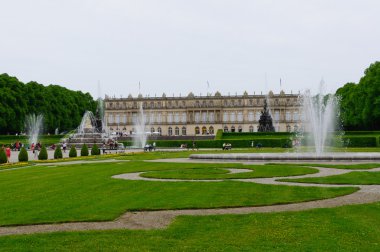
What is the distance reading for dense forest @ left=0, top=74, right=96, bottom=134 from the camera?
7281 cm

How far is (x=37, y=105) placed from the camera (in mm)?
81750

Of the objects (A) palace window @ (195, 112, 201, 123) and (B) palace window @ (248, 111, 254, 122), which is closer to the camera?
(B) palace window @ (248, 111, 254, 122)

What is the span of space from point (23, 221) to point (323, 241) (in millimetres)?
6261

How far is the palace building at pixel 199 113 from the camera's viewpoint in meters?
126

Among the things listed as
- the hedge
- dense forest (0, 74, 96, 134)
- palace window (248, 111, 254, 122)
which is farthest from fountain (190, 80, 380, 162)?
palace window (248, 111, 254, 122)

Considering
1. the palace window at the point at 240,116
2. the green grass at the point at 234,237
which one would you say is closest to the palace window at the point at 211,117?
the palace window at the point at 240,116

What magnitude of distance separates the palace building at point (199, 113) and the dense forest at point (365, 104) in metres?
45.4

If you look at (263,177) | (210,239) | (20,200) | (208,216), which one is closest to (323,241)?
(210,239)

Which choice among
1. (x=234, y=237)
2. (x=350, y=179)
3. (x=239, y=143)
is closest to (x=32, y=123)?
(x=239, y=143)

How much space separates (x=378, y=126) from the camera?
70812mm

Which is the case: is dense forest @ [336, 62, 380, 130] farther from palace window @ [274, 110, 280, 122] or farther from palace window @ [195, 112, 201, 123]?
palace window @ [195, 112, 201, 123]

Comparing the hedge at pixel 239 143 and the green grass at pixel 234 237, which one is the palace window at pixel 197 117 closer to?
the hedge at pixel 239 143

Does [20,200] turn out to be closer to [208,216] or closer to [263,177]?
[208,216]

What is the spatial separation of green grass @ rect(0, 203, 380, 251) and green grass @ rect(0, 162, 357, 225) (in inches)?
65.2
